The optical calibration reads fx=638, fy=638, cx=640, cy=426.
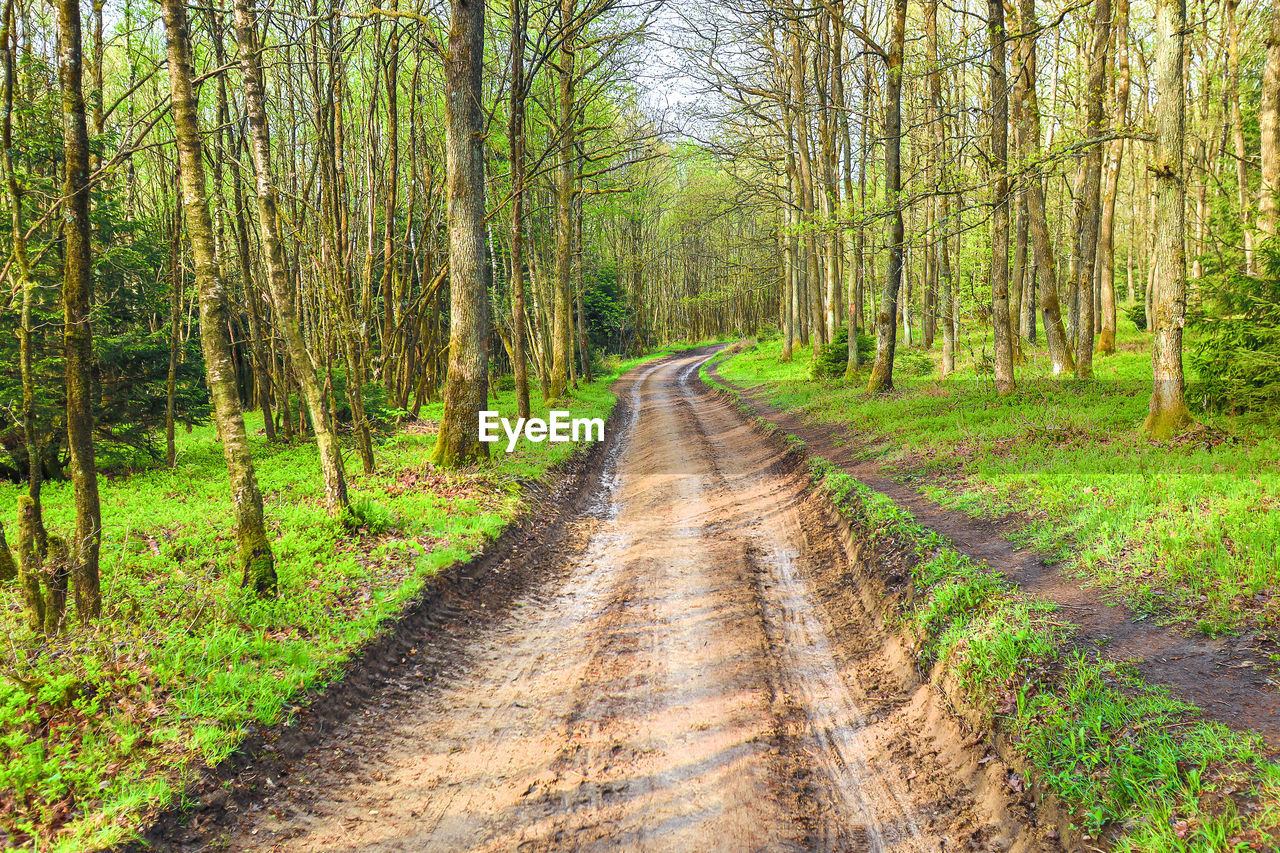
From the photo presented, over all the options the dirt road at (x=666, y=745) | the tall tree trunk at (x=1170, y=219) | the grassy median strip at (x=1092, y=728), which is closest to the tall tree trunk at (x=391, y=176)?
the dirt road at (x=666, y=745)

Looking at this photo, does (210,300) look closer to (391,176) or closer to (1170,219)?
(391,176)

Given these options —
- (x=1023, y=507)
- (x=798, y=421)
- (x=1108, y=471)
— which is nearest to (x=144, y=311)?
(x=798, y=421)

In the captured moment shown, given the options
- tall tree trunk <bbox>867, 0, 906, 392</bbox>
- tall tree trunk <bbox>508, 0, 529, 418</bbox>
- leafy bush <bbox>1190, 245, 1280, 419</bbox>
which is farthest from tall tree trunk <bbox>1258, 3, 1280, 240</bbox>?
tall tree trunk <bbox>508, 0, 529, 418</bbox>

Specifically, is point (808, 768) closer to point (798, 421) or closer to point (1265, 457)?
point (1265, 457)

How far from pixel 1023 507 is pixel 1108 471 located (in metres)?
1.51

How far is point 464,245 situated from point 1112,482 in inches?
394

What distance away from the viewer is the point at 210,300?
17.8 feet

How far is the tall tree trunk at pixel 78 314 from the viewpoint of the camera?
4.80 m

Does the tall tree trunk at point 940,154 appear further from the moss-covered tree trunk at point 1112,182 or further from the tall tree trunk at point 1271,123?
the tall tree trunk at point 1271,123

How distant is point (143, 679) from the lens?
4.33 m

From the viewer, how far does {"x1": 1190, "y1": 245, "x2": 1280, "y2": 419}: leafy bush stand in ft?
25.7

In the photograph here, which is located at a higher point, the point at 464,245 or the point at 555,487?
the point at 464,245

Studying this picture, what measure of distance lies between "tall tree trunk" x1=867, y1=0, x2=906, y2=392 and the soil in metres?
9.99

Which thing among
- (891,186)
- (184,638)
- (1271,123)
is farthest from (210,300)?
(1271,123)
